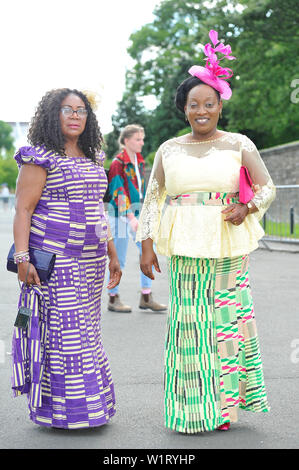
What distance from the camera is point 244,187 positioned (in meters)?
3.94

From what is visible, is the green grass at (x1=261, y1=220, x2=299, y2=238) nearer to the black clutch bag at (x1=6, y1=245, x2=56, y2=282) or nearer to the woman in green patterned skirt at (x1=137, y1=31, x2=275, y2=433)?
the woman in green patterned skirt at (x1=137, y1=31, x2=275, y2=433)

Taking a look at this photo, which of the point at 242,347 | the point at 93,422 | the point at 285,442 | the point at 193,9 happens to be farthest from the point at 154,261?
the point at 193,9

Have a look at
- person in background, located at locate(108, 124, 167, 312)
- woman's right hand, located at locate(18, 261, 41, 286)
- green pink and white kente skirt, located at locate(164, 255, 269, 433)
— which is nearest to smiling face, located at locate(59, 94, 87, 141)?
woman's right hand, located at locate(18, 261, 41, 286)

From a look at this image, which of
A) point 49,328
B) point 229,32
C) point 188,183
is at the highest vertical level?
point 229,32

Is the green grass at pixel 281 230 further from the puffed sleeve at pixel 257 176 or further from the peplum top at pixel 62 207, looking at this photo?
the peplum top at pixel 62 207

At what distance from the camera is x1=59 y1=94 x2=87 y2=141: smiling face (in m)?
4.13

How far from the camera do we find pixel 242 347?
4066 millimetres

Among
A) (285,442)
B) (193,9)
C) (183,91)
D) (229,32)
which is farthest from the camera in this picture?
(193,9)

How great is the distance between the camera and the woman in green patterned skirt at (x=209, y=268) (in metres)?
3.96

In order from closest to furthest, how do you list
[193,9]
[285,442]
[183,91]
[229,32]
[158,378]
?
1. [285,442]
2. [183,91]
3. [158,378]
4. [229,32]
5. [193,9]

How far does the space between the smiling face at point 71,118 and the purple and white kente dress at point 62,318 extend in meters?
0.17

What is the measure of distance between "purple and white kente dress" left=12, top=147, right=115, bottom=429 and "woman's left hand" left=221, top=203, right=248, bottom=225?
2.44 ft

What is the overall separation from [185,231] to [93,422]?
113cm

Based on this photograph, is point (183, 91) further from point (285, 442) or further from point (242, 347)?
point (285, 442)
